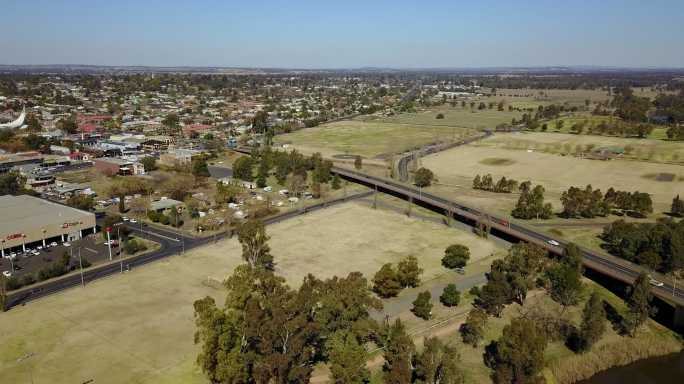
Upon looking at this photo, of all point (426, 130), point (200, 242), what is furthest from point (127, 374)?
point (426, 130)

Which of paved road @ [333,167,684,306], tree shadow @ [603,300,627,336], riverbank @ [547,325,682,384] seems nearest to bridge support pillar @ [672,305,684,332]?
paved road @ [333,167,684,306]

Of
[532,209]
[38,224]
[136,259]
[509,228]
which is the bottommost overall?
[136,259]

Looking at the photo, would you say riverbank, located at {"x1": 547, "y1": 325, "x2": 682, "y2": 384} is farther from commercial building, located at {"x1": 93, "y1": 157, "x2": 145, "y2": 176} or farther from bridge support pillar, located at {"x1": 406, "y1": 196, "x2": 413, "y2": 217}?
commercial building, located at {"x1": 93, "y1": 157, "x2": 145, "y2": 176}

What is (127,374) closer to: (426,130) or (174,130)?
(174,130)

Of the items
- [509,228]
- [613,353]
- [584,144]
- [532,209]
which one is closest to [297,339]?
[613,353]

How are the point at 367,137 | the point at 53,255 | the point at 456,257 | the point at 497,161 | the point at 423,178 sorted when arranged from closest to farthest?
the point at 456,257 < the point at 53,255 < the point at 423,178 < the point at 497,161 < the point at 367,137

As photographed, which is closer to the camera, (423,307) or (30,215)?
(423,307)

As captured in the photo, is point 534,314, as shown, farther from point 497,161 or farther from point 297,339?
point 497,161
